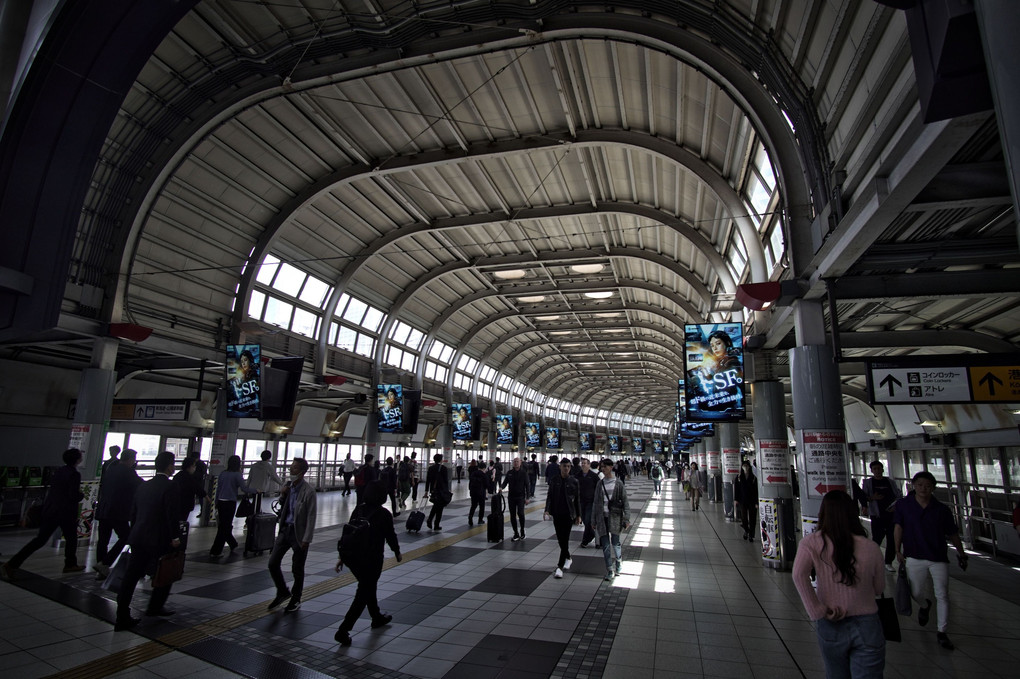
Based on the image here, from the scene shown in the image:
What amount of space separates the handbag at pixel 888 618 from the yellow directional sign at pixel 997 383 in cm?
578

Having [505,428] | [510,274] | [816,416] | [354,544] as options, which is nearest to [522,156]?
[510,274]

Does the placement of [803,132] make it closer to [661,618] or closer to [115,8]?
[661,618]

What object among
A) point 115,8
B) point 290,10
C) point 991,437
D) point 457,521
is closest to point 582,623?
point 115,8

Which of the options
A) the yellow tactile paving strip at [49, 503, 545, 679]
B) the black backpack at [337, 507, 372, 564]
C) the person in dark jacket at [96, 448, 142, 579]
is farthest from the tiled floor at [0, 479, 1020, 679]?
the black backpack at [337, 507, 372, 564]

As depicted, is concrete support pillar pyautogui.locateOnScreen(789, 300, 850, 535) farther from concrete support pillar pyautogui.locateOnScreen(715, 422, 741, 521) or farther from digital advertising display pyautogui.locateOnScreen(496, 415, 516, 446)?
digital advertising display pyautogui.locateOnScreen(496, 415, 516, 446)

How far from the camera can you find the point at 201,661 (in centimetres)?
512

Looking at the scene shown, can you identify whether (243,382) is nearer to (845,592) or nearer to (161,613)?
(161,613)

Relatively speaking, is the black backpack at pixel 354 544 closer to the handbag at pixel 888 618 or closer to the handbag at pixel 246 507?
the handbag at pixel 888 618

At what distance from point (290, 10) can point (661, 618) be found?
496 inches

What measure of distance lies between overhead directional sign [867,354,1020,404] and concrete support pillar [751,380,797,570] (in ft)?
11.8

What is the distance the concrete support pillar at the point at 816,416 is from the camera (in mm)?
8250

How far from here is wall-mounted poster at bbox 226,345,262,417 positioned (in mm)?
13953

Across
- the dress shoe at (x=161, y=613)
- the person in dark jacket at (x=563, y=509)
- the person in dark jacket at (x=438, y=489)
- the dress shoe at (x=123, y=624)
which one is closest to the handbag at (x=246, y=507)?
the person in dark jacket at (x=438, y=489)

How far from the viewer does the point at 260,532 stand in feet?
32.6
